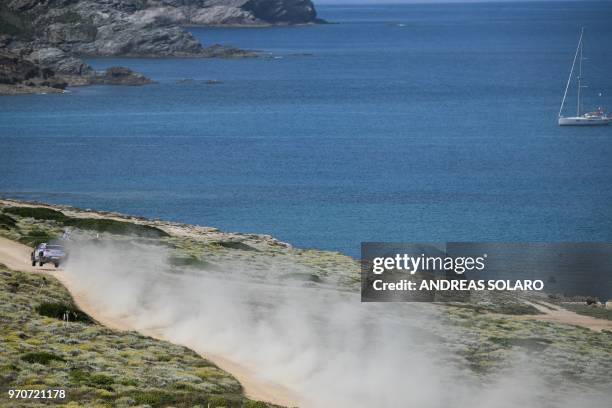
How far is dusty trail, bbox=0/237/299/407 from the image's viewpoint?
105ft

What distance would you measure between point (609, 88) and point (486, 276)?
134489 mm

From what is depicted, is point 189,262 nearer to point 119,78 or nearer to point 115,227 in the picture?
point 115,227

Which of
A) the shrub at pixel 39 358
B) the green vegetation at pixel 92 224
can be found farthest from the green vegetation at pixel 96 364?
the green vegetation at pixel 92 224

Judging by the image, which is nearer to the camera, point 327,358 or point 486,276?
point 327,358

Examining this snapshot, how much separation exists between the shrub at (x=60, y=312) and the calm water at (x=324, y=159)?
4074cm

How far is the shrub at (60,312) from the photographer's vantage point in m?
37.0

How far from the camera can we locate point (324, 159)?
11762 centimetres

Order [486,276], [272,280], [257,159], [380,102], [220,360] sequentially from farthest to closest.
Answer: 1. [380,102]
2. [257,159]
3. [486,276]
4. [272,280]
5. [220,360]

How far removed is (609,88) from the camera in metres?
186

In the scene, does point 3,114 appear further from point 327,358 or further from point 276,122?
point 327,358

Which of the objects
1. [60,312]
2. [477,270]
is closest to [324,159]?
[477,270]

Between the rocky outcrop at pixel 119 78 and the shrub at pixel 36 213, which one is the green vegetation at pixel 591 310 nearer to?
the shrub at pixel 36 213

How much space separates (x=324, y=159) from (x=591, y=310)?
233 feet

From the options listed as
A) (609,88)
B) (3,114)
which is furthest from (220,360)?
(609,88)
